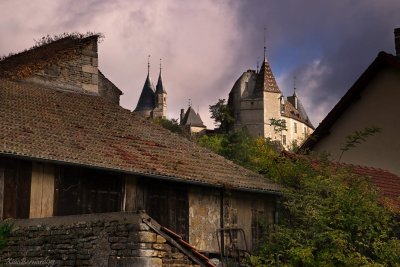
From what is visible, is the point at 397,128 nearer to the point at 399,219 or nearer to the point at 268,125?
the point at 399,219

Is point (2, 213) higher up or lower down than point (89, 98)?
lower down

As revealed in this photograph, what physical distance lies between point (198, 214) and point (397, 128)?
8.01 metres

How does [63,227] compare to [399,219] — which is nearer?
[63,227]

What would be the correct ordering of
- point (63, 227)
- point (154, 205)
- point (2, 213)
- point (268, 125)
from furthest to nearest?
point (268, 125) < point (154, 205) < point (2, 213) < point (63, 227)

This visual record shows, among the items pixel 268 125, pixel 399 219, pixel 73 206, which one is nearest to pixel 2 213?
pixel 73 206

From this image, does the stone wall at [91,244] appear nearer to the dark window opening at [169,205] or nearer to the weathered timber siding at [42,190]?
the weathered timber siding at [42,190]

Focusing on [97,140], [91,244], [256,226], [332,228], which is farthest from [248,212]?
[91,244]

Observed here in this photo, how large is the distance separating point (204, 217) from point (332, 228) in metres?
3.32

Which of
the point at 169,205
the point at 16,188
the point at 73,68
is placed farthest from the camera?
the point at 73,68

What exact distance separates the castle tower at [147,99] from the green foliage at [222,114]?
32793 millimetres

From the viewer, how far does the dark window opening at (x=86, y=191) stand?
46.2 ft

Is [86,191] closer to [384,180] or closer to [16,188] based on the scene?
[16,188]

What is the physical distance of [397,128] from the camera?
20922 mm

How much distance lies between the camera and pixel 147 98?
12962 cm
